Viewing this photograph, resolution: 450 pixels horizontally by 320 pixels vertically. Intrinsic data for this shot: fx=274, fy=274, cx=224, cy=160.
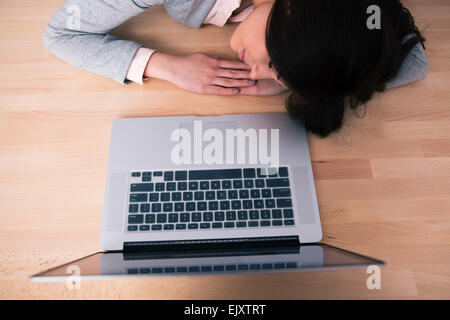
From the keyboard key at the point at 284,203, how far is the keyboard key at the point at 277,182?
31 mm

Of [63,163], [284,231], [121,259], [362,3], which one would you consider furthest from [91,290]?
[362,3]

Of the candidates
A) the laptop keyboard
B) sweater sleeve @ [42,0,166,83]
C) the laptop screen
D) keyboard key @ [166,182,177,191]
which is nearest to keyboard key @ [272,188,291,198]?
the laptop keyboard

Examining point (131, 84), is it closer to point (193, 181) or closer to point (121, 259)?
point (193, 181)

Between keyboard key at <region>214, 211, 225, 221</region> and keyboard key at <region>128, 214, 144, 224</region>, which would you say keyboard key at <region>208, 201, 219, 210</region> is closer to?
keyboard key at <region>214, 211, 225, 221</region>

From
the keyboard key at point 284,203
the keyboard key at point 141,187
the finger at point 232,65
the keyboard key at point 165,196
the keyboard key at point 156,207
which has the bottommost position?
the keyboard key at point 156,207

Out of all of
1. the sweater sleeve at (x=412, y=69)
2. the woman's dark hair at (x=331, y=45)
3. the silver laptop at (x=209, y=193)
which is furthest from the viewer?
the sweater sleeve at (x=412, y=69)

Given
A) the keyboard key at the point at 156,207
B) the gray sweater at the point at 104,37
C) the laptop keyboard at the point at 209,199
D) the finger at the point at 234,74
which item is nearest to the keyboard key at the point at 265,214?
the laptop keyboard at the point at 209,199

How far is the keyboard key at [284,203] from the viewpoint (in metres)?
0.55

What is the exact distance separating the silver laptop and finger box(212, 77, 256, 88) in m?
0.08

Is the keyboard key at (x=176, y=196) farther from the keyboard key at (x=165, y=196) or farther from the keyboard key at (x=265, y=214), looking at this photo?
the keyboard key at (x=265, y=214)

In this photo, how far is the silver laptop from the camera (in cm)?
52

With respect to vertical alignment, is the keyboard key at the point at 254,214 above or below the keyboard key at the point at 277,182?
below

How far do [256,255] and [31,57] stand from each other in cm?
71

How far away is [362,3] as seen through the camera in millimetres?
420
